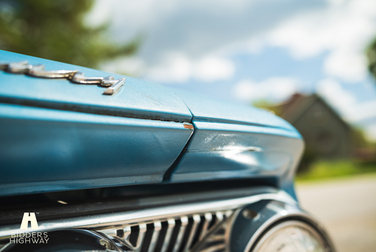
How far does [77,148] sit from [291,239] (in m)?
0.91

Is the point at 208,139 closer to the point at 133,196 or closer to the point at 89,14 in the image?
the point at 133,196

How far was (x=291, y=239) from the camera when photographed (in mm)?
1084

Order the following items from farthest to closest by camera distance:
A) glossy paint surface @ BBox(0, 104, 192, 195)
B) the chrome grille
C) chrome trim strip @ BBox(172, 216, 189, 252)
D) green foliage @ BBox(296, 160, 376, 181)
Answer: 1. green foliage @ BBox(296, 160, 376, 181)
2. chrome trim strip @ BBox(172, 216, 189, 252)
3. the chrome grille
4. glossy paint surface @ BBox(0, 104, 192, 195)

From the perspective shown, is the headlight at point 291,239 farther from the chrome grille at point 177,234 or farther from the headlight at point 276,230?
the chrome grille at point 177,234

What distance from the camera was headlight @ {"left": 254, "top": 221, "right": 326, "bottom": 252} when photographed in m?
1.04

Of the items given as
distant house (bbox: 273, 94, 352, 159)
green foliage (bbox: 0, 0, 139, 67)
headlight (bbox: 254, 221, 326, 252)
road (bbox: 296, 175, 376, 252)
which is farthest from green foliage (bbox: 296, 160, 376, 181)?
headlight (bbox: 254, 221, 326, 252)

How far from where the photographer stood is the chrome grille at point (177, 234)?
2.81 ft

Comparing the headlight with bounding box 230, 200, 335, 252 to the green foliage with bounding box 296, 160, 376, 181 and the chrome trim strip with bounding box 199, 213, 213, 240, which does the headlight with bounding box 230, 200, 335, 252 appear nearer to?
the chrome trim strip with bounding box 199, 213, 213, 240

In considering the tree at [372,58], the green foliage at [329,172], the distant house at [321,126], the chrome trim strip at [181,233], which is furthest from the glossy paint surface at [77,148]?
the distant house at [321,126]

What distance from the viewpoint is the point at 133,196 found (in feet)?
3.11

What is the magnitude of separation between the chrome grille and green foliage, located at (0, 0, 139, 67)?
11140 millimetres

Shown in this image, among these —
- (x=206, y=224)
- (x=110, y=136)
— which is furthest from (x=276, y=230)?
(x=110, y=136)

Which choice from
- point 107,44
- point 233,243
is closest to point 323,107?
point 107,44

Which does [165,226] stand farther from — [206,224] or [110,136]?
[110,136]
